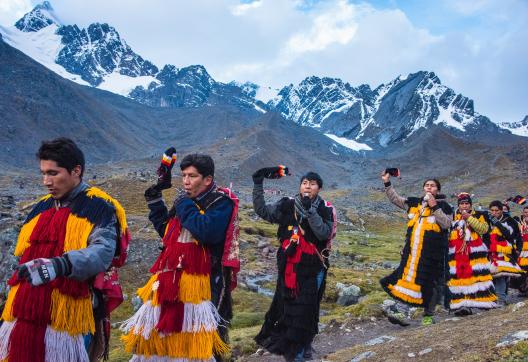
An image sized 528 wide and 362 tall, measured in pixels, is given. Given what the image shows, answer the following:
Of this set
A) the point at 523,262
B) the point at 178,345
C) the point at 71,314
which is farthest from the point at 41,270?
the point at 523,262

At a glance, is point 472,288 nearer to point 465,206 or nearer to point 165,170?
point 465,206

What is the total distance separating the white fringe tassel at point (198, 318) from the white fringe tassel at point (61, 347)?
892 millimetres

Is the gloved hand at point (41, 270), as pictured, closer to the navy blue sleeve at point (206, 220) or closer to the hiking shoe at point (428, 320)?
the navy blue sleeve at point (206, 220)

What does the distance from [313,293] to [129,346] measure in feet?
8.11

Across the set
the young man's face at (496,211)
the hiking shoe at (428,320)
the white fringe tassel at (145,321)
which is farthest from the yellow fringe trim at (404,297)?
the white fringe tassel at (145,321)

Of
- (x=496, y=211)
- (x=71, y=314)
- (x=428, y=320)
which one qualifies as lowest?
(x=428, y=320)

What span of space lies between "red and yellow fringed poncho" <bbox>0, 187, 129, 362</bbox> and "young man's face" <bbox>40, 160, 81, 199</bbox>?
4.4 inches

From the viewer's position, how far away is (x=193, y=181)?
422cm

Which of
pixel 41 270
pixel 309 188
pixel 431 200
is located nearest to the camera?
pixel 41 270

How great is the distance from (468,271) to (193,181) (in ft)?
21.0

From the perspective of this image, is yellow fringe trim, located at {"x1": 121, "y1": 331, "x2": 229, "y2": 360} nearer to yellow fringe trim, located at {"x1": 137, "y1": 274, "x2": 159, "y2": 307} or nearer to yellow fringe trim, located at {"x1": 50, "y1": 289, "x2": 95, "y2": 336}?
yellow fringe trim, located at {"x1": 137, "y1": 274, "x2": 159, "y2": 307}

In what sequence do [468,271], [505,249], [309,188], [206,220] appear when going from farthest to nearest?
1. [505,249]
2. [468,271]
3. [309,188]
4. [206,220]

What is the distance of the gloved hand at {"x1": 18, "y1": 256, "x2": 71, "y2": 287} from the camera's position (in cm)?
292

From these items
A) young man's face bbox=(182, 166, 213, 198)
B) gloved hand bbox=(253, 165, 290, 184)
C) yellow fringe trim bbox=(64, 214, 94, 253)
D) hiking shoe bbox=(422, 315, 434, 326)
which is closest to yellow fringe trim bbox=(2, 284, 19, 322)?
yellow fringe trim bbox=(64, 214, 94, 253)
